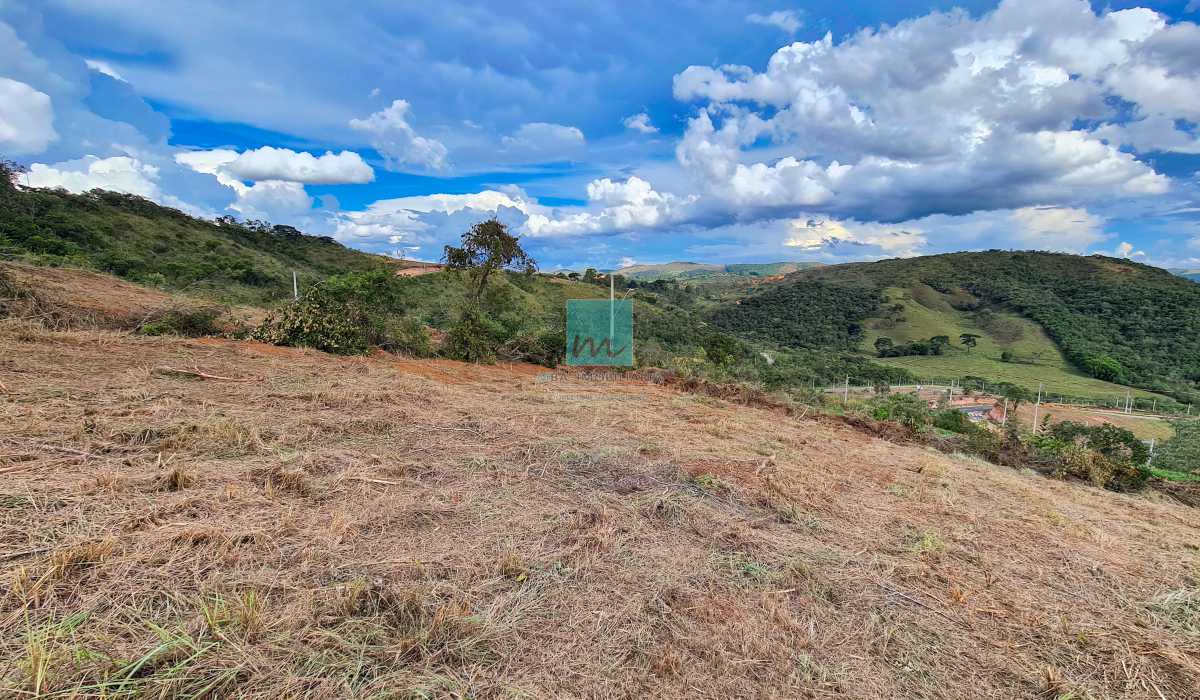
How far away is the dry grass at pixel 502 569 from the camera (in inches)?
69.4

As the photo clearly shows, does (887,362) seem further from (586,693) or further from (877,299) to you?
(586,693)

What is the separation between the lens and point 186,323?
8.48 m

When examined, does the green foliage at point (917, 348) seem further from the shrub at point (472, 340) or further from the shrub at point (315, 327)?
the shrub at point (315, 327)

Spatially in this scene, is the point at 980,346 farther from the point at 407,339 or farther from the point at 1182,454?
the point at 407,339

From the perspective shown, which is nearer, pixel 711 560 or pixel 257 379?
pixel 711 560

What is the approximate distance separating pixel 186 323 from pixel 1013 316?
8192 centimetres

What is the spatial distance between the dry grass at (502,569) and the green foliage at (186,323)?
10.5 ft

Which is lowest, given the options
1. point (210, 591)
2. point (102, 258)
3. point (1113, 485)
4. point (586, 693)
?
point (1113, 485)

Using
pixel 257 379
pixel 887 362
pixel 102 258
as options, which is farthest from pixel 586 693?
pixel 887 362

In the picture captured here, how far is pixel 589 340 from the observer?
13461mm

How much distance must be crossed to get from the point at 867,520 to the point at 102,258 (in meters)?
23.6

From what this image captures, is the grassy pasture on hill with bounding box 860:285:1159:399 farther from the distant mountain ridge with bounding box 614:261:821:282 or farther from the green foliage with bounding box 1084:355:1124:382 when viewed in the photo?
the distant mountain ridge with bounding box 614:261:821:282

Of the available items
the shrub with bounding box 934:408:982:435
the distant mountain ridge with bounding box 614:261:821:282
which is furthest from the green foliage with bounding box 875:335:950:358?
the distant mountain ridge with bounding box 614:261:821:282

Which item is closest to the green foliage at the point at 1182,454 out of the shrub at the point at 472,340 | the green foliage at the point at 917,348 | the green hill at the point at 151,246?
the shrub at the point at 472,340
